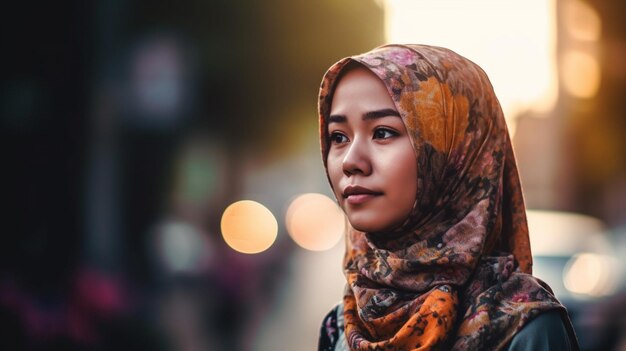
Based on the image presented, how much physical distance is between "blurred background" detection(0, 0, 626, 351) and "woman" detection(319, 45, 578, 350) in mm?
5020

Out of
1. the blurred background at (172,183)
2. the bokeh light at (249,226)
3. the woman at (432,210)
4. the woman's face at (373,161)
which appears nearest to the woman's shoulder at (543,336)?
the woman at (432,210)

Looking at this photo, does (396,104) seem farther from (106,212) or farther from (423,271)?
(106,212)

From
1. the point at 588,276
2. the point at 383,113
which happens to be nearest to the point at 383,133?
the point at 383,113

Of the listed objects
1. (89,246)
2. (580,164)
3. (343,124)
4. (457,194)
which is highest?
(343,124)

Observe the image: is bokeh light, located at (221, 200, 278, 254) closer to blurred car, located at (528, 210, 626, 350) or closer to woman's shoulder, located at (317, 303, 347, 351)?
blurred car, located at (528, 210, 626, 350)

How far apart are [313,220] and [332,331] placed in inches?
1171

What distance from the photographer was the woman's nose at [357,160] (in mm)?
2404

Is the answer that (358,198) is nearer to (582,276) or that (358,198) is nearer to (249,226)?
(582,276)

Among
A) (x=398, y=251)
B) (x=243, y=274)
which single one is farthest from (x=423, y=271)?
(x=243, y=274)

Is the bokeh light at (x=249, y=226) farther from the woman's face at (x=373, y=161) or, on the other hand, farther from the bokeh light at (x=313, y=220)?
the woman's face at (x=373, y=161)

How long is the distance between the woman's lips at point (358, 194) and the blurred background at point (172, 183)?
5012mm

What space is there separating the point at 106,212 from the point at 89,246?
0.83 metres

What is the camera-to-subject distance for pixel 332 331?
2.84 meters

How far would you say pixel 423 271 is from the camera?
7.87ft
